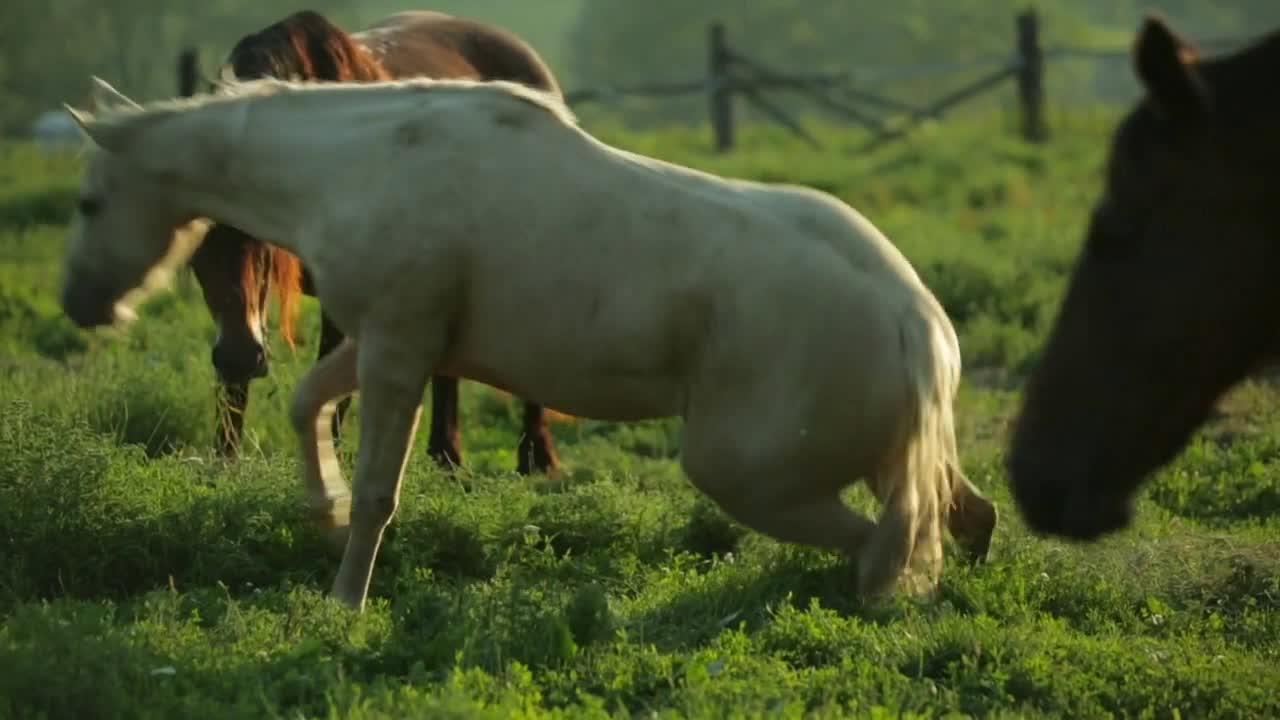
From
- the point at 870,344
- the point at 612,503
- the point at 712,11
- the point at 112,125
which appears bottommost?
the point at 712,11

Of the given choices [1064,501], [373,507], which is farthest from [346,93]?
[1064,501]

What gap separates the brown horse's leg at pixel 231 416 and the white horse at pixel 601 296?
164 cm

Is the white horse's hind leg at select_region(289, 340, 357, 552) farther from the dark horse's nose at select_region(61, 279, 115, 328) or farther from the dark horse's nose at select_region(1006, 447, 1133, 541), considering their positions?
the dark horse's nose at select_region(1006, 447, 1133, 541)

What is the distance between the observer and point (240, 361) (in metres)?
7.02

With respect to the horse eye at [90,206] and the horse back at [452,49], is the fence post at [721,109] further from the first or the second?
the horse eye at [90,206]

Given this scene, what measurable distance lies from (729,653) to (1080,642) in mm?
953

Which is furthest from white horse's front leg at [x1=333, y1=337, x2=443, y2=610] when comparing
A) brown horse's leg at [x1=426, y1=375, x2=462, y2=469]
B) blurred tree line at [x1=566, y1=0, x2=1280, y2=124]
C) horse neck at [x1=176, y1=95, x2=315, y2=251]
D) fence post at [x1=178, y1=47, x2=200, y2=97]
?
blurred tree line at [x1=566, y1=0, x2=1280, y2=124]

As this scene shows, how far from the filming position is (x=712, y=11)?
6688cm

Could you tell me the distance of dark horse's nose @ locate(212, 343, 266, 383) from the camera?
7.02 meters

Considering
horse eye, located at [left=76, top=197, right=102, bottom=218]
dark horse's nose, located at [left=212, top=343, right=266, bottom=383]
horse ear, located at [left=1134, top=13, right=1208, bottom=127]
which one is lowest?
dark horse's nose, located at [left=212, top=343, right=266, bottom=383]

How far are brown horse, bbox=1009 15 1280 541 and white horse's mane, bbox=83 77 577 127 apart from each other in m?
2.16

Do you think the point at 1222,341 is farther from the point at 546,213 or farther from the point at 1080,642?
the point at 546,213

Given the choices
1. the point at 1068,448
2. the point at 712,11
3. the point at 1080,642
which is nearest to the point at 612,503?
the point at 1080,642

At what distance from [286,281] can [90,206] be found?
1.42m
